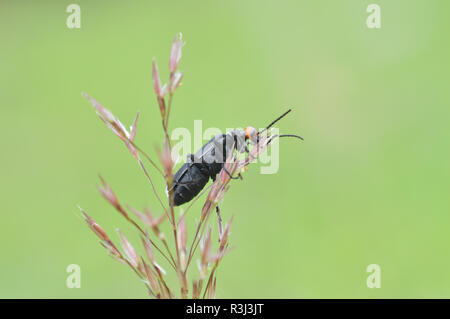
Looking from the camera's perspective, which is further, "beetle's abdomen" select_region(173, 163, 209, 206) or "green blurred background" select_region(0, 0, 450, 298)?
"green blurred background" select_region(0, 0, 450, 298)

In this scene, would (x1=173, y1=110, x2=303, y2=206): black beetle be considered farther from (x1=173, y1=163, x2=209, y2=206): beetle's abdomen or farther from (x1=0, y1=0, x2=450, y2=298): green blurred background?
(x1=0, y1=0, x2=450, y2=298): green blurred background

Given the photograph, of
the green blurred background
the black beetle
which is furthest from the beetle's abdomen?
the green blurred background

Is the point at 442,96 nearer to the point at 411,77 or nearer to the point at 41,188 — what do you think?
the point at 411,77

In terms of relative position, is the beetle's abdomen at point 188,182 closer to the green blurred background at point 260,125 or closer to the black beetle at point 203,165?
the black beetle at point 203,165

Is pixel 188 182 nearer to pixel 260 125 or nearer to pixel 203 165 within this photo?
pixel 203 165

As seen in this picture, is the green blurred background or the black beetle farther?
the green blurred background

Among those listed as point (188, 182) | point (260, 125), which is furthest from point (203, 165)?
point (260, 125)
